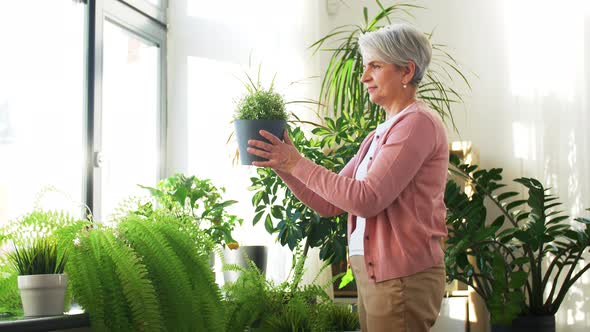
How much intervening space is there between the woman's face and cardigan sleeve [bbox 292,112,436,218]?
0.35ft

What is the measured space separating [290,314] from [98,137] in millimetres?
1451

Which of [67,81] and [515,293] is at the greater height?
[67,81]

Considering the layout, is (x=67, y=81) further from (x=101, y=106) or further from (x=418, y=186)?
(x=418, y=186)

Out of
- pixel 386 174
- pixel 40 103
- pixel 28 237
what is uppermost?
pixel 40 103

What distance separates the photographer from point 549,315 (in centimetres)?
392

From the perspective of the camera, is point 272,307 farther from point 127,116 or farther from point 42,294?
point 127,116

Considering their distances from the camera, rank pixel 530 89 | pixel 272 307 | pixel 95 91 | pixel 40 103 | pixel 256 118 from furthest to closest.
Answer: pixel 530 89 < pixel 95 91 < pixel 40 103 < pixel 272 307 < pixel 256 118

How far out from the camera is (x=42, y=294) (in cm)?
162

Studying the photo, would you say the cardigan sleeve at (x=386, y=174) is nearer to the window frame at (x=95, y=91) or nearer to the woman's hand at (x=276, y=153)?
the woman's hand at (x=276, y=153)

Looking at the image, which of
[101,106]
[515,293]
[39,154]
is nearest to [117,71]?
[101,106]

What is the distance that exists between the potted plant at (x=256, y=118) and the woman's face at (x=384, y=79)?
237 millimetres

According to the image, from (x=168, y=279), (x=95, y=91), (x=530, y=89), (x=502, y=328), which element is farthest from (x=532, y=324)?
(x=168, y=279)

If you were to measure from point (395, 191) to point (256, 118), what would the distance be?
0.41 m

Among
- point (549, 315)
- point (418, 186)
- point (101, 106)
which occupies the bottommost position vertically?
point (549, 315)
